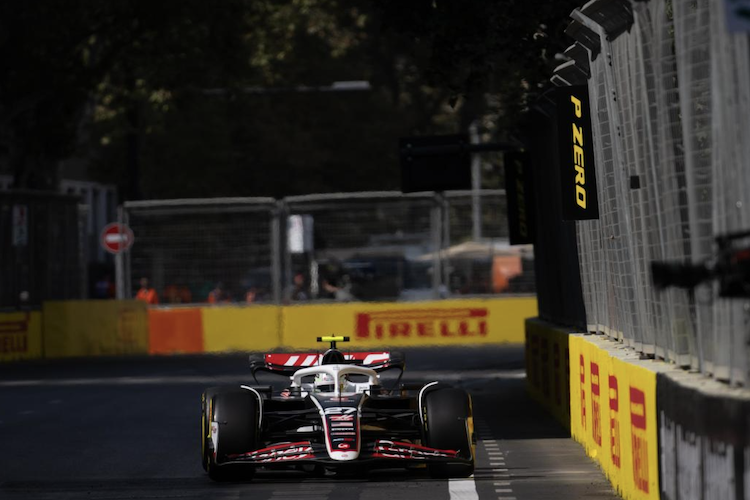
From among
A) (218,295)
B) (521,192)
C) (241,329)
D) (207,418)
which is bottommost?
(207,418)

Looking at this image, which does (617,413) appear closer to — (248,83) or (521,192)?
(521,192)

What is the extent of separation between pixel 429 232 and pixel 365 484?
24.6 m

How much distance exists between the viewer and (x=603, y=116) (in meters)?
13.7

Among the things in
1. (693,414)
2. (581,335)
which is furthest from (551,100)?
(693,414)

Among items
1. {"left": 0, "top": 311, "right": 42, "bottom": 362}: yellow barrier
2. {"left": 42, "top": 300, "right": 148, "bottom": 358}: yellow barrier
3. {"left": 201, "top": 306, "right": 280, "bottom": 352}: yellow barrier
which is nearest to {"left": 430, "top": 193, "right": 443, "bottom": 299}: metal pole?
{"left": 201, "top": 306, "right": 280, "bottom": 352}: yellow barrier

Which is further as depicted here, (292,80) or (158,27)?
(292,80)

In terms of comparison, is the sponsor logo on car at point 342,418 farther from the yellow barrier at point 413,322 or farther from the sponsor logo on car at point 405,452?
the yellow barrier at point 413,322

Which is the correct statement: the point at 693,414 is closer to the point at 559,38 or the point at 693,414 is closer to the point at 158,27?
the point at 559,38

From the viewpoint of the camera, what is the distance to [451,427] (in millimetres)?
12953

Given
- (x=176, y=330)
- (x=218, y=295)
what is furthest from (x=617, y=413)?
(x=176, y=330)

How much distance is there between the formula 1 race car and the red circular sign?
2403cm

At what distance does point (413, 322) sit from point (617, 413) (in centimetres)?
2561

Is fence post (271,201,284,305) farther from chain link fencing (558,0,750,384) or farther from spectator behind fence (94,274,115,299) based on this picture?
chain link fencing (558,0,750,384)

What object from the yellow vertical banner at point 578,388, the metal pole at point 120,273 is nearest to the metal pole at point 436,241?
the metal pole at point 120,273
